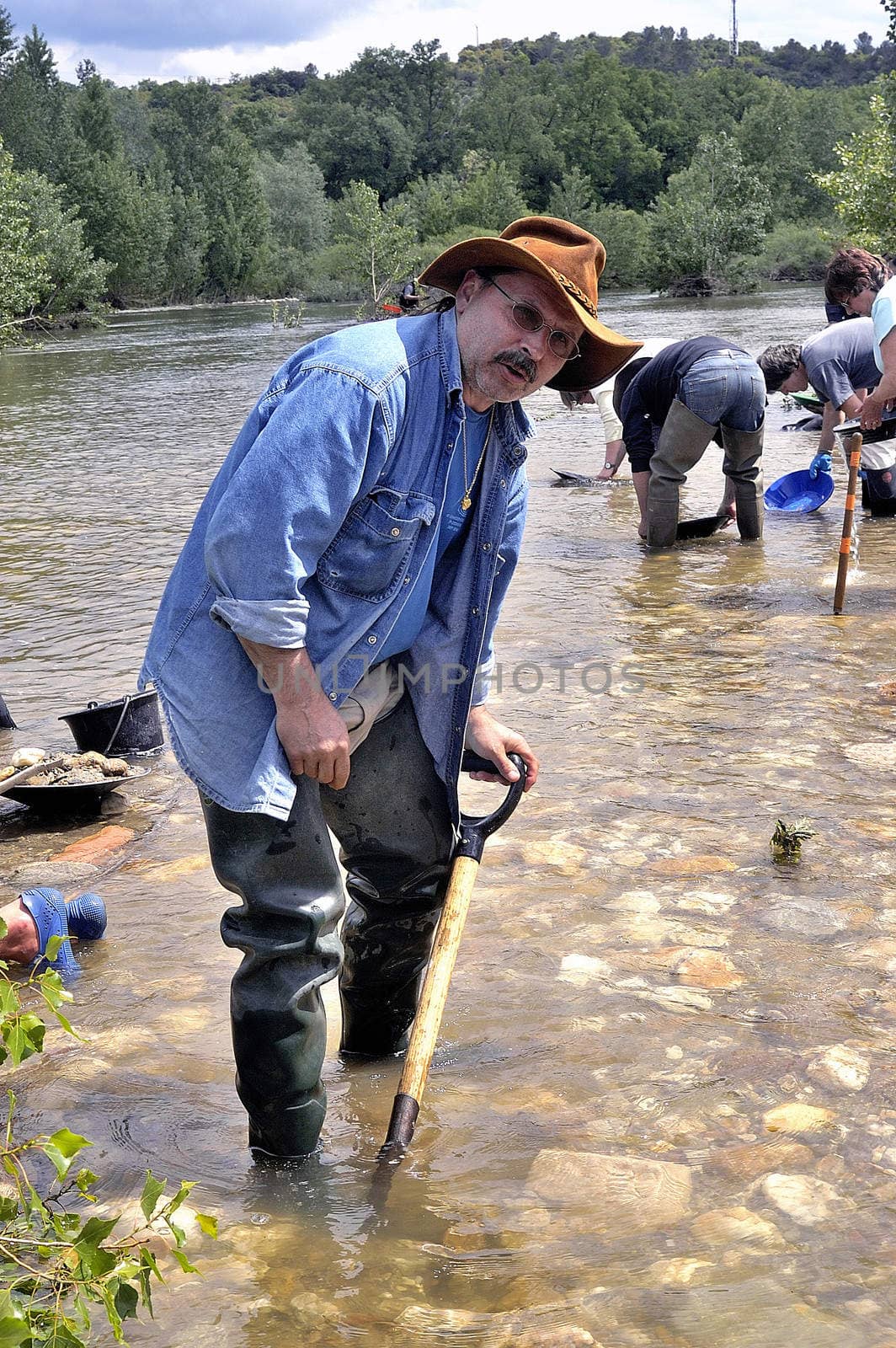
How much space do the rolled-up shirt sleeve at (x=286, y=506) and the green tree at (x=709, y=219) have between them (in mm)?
56226

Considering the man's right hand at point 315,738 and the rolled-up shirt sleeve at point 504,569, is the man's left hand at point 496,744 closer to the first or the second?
the rolled-up shirt sleeve at point 504,569

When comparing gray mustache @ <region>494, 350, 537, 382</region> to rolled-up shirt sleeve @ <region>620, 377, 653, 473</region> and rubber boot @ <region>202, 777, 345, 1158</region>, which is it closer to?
rubber boot @ <region>202, 777, 345, 1158</region>

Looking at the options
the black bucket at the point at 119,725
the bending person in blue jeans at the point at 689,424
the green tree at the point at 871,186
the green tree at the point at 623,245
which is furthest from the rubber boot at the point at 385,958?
the green tree at the point at 623,245

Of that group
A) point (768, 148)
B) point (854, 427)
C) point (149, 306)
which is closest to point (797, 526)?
point (854, 427)

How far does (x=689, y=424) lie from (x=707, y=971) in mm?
5646

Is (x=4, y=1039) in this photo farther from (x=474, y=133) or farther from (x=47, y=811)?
(x=474, y=133)

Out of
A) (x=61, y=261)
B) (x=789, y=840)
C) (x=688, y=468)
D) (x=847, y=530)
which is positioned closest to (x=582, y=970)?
(x=789, y=840)

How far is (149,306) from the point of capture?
7756cm

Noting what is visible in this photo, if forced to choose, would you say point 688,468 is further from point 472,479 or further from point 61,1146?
point 61,1146

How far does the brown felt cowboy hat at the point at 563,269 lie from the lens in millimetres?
2660

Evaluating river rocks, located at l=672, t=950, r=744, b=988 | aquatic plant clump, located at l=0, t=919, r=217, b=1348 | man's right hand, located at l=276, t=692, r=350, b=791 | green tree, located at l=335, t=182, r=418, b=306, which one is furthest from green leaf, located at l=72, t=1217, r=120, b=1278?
green tree, located at l=335, t=182, r=418, b=306

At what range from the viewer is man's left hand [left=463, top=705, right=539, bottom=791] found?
318 centimetres

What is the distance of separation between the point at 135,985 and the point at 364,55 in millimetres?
165304

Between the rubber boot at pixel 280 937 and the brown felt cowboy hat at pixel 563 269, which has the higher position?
the brown felt cowboy hat at pixel 563 269
